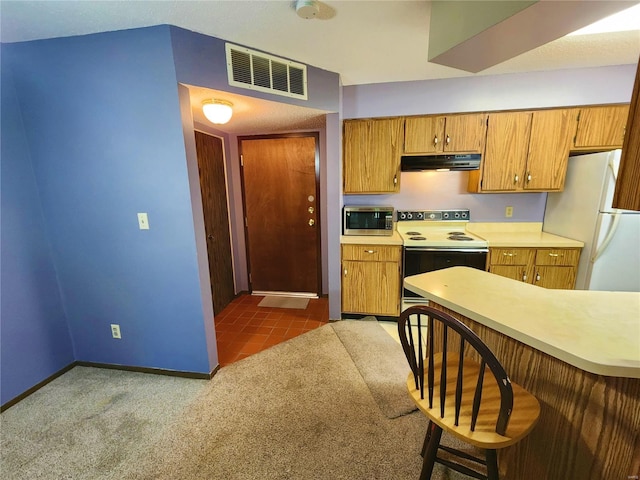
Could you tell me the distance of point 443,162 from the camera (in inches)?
105

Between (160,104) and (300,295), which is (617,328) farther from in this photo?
(300,295)

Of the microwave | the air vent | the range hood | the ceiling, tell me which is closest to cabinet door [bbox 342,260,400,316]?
the microwave

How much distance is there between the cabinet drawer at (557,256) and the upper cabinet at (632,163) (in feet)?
6.86

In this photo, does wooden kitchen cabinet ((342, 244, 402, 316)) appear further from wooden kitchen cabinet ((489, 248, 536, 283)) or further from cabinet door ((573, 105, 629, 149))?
cabinet door ((573, 105, 629, 149))

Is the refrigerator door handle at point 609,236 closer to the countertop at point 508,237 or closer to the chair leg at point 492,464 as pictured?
the countertop at point 508,237

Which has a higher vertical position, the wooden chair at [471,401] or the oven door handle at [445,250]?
the oven door handle at [445,250]

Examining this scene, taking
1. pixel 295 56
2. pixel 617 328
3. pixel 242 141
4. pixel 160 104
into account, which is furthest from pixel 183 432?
pixel 242 141

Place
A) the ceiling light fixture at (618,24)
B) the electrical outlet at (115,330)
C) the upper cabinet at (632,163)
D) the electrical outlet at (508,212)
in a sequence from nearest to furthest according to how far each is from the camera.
Answer: 1. the upper cabinet at (632,163)
2. the ceiling light fixture at (618,24)
3. the electrical outlet at (115,330)
4. the electrical outlet at (508,212)

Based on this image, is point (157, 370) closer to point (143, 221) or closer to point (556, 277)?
point (143, 221)

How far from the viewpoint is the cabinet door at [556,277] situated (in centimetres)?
248

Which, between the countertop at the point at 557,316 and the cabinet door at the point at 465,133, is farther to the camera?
the cabinet door at the point at 465,133

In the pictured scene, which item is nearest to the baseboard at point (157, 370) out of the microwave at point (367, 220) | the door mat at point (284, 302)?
the door mat at point (284, 302)

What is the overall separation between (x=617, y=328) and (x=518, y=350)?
1.09ft

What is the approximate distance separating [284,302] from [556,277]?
2824 mm
